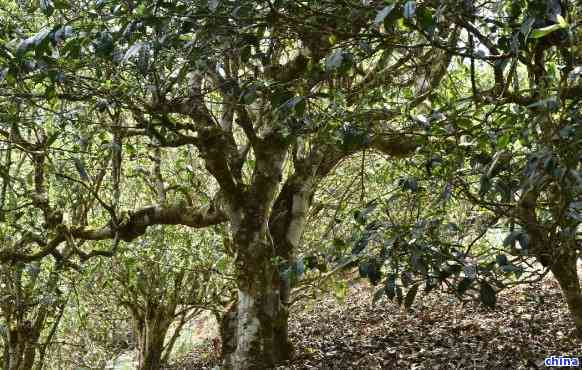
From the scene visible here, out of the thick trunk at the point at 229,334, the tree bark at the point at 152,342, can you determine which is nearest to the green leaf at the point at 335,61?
the thick trunk at the point at 229,334

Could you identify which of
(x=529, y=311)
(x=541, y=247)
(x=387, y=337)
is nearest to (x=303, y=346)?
(x=387, y=337)

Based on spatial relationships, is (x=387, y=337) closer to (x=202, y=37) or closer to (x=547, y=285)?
(x=547, y=285)

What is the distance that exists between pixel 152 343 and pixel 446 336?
6003 millimetres

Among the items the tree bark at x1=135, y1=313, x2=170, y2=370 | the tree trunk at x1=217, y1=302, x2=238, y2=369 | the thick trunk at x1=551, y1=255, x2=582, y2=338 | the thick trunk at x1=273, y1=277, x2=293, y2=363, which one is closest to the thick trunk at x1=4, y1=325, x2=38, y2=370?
the tree bark at x1=135, y1=313, x2=170, y2=370

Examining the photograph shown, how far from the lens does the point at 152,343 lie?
35.3ft

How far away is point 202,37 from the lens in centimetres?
315

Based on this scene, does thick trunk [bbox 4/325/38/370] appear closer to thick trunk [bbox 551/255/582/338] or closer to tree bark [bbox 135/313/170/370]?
tree bark [bbox 135/313/170/370]

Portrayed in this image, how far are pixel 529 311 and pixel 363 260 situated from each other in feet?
18.7

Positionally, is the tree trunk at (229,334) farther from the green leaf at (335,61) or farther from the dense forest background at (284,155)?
the green leaf at (335,61)

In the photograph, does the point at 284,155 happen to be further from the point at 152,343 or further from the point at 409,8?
the point at 152,343

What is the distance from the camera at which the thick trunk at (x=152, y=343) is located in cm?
1070

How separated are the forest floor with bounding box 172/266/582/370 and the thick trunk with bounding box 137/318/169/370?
1131mm

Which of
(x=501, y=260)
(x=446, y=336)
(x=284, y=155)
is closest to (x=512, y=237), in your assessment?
(x=501, y=260)

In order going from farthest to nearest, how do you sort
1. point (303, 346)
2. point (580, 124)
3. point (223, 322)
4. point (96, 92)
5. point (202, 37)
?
1. point (223, 322)
2. point (303, 346)
3. point (96, 92)
4. point (202, 37)
5. point (580, 124)
